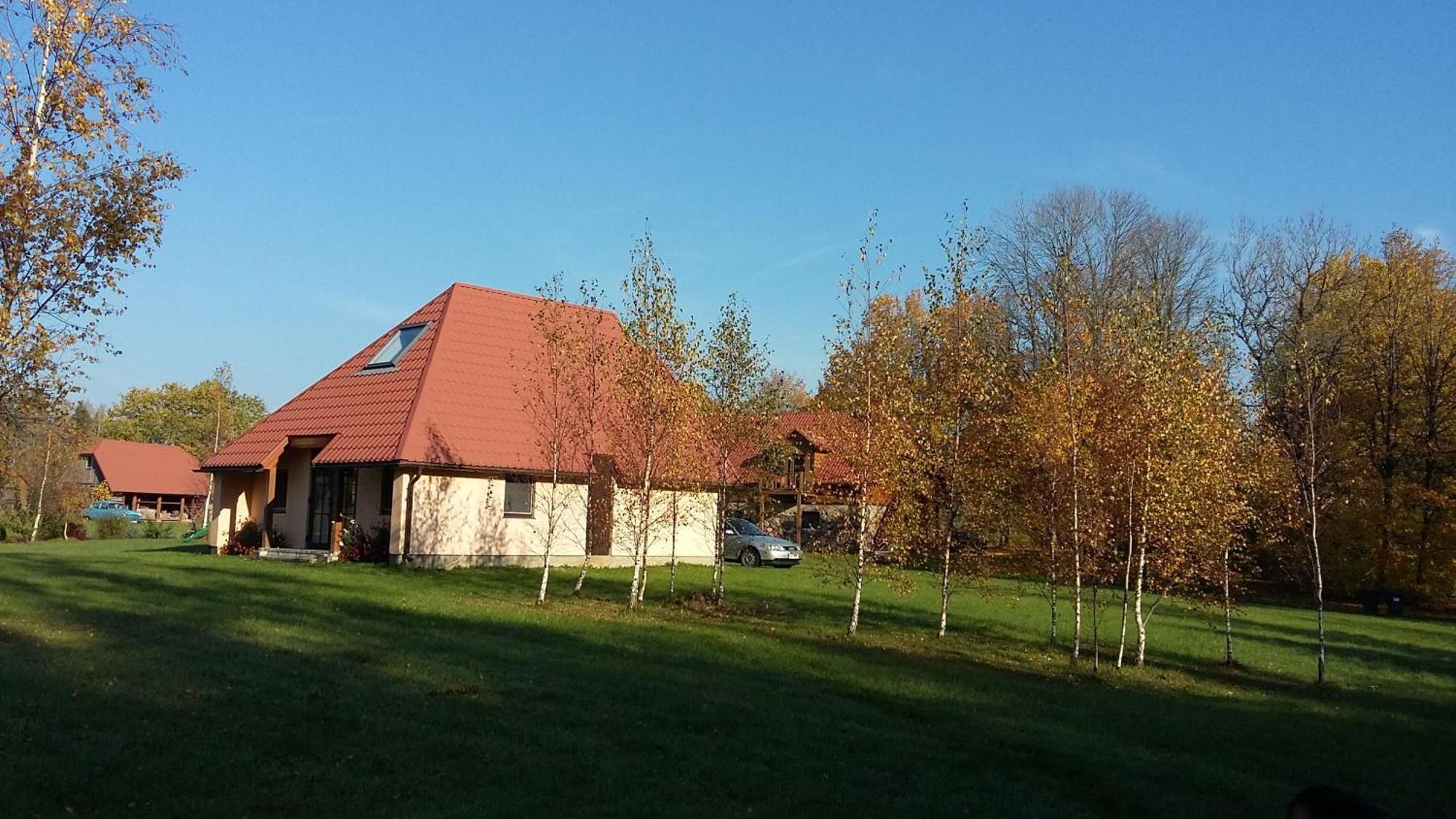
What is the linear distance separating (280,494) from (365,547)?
4.85 meters

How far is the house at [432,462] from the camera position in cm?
2600

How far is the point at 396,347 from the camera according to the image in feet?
101

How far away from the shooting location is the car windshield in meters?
35.9

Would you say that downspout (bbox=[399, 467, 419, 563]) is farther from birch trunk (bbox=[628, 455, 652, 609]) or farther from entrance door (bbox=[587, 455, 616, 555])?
birch trunk (bbox=[628, 455, 652, 609])

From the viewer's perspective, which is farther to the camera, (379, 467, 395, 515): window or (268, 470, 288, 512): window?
(268, 470, 288, 512): window

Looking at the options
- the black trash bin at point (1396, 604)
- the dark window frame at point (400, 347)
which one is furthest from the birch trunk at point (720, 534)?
the black trash bin at point (1396, 604)

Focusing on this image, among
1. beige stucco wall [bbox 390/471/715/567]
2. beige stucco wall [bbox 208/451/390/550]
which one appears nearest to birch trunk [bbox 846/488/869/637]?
beige stucco wall [bbox 390/471/715/567]

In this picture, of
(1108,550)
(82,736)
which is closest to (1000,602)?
(1108,550)

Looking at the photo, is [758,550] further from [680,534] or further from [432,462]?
[432,462]

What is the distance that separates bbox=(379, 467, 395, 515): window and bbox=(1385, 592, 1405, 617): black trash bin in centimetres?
2888

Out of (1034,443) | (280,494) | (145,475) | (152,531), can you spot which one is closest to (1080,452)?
(1034,443)

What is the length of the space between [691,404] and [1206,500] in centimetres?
892

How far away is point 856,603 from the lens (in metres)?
17.1

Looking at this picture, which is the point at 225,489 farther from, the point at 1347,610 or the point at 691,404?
the point at 1347,610
